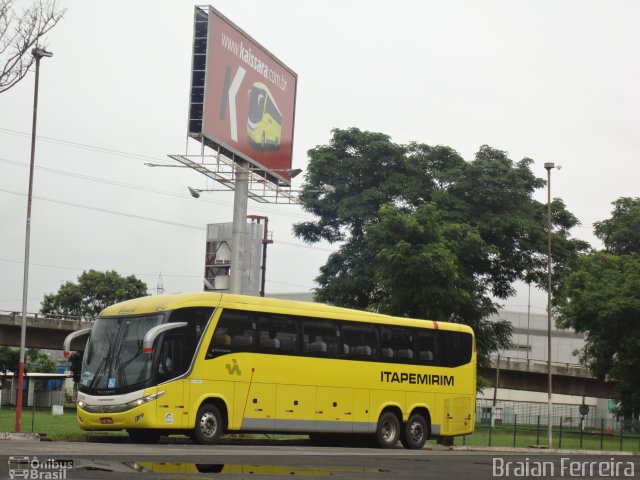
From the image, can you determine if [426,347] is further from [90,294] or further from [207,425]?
[90,294]

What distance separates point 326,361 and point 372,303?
2196cm

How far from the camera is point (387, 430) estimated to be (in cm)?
3119

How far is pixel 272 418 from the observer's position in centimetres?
2792

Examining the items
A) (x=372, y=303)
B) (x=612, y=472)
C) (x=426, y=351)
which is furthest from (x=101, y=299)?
(x=612, y=472)

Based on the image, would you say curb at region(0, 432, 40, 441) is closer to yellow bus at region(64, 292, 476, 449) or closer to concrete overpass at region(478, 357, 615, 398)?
yellow bus at region(64, 292, 476, 449)

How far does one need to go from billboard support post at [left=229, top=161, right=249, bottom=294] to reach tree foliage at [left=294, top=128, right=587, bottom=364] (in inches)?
168

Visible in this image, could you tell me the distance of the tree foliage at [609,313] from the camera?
5084 centimetres

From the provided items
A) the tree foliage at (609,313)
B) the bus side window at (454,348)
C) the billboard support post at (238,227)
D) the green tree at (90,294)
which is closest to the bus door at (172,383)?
the bus side window at (454,348)

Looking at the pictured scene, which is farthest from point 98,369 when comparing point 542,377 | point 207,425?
point 542,377

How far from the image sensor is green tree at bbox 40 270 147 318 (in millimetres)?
102312

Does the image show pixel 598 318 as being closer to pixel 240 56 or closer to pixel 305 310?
pixel 240 56

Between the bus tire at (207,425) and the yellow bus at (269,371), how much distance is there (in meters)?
0.03

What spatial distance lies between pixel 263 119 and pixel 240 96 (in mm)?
2910

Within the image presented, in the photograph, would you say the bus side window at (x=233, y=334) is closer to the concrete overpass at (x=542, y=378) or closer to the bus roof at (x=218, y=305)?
the bus roof at (x=218, y=305)
